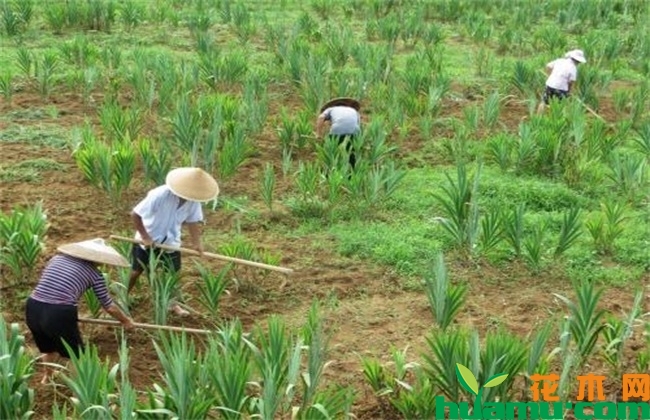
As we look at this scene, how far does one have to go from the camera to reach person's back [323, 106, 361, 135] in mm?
6676

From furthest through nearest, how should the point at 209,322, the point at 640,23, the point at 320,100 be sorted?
1. the point at 640,23
2. the point at 320,100
3. the point at 209,322

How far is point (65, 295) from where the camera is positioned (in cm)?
404

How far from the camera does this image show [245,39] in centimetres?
1072

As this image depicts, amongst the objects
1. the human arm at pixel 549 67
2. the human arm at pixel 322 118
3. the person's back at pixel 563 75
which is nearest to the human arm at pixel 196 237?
the human arm at pixel 322 118

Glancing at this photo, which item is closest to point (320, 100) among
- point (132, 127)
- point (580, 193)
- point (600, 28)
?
point (132, 127)

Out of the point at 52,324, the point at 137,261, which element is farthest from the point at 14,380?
the point at 137,261

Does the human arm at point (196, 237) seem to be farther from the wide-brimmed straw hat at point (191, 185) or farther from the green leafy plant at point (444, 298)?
the green leafy plant at point (444, 298)

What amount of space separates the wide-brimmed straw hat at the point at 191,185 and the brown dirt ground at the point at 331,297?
2.03 feet

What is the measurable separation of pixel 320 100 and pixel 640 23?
21.0ft

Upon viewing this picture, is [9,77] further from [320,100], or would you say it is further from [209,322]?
[209,322]

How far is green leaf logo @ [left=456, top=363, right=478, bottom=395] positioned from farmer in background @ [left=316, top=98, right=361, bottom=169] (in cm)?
323

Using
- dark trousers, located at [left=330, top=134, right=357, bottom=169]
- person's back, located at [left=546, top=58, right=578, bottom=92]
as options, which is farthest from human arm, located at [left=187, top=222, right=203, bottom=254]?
person's back, located at [left=546, top=58, right=578, bottom=92]

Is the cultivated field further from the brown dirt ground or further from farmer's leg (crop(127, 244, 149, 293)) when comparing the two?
→ farmer's leg (crop(127, 244, 149, 293))

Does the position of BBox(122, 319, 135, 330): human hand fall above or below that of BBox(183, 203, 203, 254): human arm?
below
